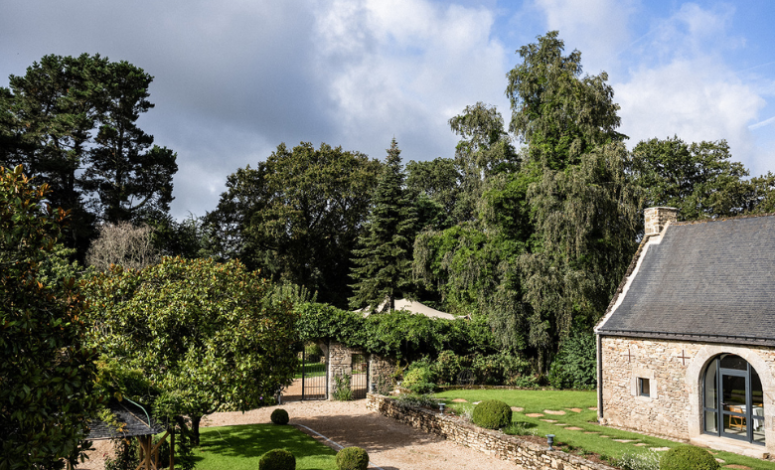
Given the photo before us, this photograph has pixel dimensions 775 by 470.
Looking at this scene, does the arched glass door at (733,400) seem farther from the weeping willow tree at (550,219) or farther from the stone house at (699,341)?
the weeping willow tree at (550,219)

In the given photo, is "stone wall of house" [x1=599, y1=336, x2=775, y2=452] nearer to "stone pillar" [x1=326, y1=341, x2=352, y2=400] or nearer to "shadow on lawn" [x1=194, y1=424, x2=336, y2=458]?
"shadow on lawn" [x1=194, y1=424, x2=336, y2=458]

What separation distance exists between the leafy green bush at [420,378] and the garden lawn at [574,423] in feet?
2.19

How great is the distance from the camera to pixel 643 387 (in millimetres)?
16094

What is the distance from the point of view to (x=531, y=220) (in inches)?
1001

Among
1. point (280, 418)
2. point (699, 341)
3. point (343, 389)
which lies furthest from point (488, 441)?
point (343, 389)

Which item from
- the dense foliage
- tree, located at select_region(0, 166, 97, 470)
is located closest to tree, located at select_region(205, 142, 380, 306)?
the dense foliage

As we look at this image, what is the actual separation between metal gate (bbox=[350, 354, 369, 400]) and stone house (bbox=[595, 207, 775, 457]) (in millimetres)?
11406

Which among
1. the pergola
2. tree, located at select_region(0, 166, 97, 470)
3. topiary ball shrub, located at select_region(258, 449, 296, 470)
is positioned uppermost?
tree, located at select_region(0, 166, 97, 470)

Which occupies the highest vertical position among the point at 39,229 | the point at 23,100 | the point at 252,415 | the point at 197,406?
the point at 23,100

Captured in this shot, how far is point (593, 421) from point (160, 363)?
1357 centimetres

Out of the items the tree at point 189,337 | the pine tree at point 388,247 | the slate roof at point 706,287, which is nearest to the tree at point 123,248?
the pine tree at point 388,247

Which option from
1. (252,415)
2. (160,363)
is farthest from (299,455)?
(252,415)

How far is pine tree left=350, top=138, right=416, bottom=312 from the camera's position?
36.4 meters

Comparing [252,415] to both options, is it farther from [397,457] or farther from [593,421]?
[593,421]
